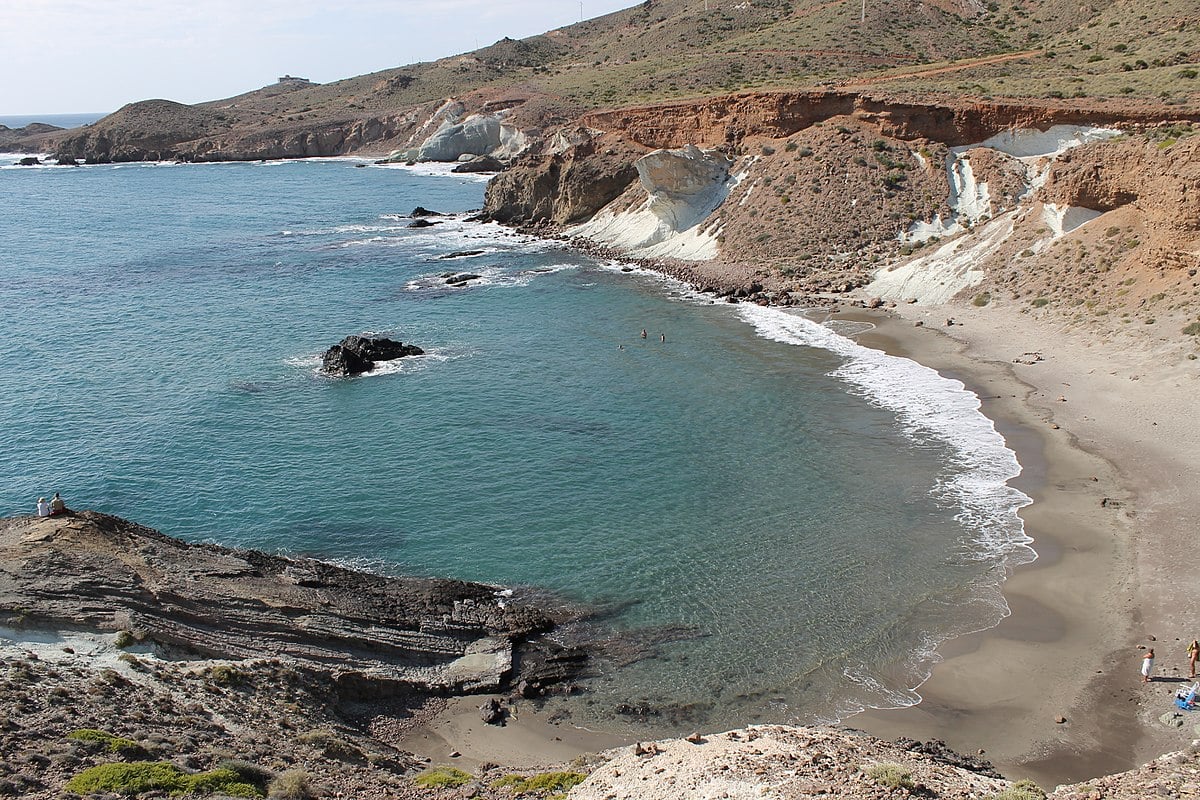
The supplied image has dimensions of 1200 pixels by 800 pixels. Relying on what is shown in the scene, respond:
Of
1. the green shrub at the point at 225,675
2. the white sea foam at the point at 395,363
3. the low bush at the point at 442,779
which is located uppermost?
the white sea foam at the point at 395,363

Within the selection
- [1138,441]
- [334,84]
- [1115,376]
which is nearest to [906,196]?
[1115,376]

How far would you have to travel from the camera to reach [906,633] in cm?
2316

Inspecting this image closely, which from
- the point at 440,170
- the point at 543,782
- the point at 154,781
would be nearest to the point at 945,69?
the point at 440,170

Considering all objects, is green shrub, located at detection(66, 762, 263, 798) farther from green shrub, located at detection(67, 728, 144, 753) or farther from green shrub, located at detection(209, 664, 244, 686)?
green shrub, located at detection(209, 664, 244, 686)

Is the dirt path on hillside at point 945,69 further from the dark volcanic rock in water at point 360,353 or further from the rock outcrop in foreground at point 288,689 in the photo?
the rock outcrop in foreground at point 288,689

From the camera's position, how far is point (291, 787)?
15.4 meters

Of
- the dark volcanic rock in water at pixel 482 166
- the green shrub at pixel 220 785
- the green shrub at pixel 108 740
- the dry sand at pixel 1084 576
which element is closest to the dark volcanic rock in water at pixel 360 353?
the dry sand at pixel 1084 576

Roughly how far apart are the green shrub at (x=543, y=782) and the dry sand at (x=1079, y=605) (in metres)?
1.98

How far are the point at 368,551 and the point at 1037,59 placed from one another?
2924 inches

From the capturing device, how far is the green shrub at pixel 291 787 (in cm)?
1526

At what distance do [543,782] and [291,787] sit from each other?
4381mm

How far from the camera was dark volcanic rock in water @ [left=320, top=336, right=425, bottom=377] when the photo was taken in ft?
142

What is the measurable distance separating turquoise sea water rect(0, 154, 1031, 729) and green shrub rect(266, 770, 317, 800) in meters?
7.09

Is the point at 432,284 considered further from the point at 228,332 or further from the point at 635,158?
the point at 635,158
